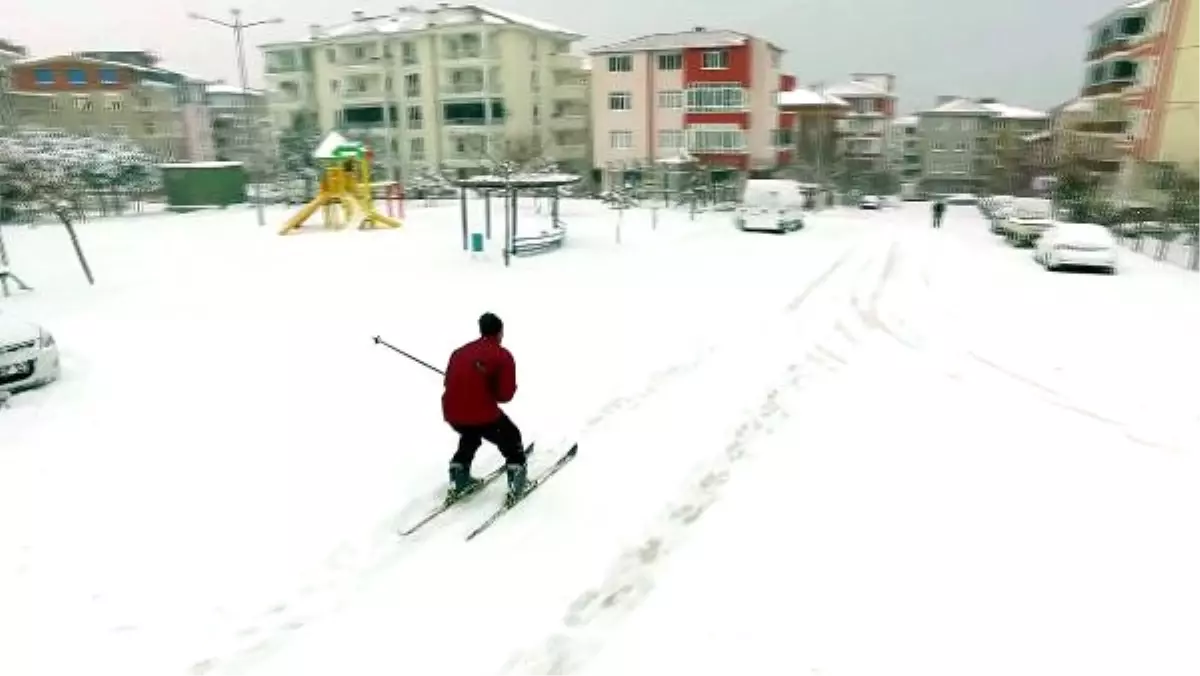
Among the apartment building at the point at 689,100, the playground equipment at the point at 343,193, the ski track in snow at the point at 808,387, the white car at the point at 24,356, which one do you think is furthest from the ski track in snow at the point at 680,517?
the apartment building at the point at 689,100

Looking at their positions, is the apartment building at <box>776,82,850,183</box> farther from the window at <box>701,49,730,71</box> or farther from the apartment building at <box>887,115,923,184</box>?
the apartment building at <box>887,115,923,184</box>

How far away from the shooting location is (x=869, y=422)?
7.45 m

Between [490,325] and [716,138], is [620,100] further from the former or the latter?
[490,325]

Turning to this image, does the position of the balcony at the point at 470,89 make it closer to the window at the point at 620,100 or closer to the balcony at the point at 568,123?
the balcony at the point at 568,123

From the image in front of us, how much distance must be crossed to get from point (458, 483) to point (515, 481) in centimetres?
45

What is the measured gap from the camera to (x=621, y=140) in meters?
45.8

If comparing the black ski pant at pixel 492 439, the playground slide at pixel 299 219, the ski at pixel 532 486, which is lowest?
the ski at pixel 532 486

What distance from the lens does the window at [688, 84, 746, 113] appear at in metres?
41.5

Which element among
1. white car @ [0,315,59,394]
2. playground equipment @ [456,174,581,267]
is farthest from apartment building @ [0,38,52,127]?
white car @ [0,315,59,394]

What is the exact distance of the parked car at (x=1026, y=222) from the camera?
2275cm

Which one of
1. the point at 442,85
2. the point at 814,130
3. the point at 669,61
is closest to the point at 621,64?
the point at 669,61

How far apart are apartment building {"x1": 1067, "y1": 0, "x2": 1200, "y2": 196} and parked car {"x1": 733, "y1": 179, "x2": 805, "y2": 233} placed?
17314mm

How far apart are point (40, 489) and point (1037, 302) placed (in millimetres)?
15550

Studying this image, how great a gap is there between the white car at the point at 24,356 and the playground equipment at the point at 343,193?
16.7m
